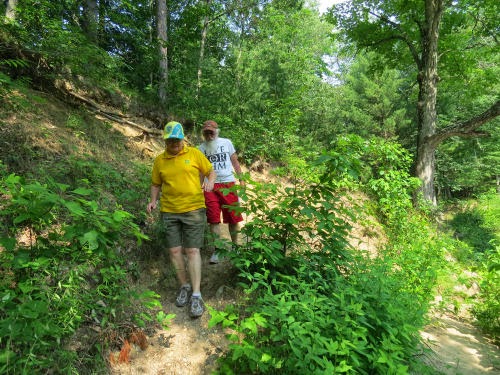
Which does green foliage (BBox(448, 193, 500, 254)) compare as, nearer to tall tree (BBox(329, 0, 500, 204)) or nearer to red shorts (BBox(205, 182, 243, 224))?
tall tree (BBox(329, 0, 500, 204))

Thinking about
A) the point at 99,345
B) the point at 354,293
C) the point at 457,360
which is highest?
the point at 354,293

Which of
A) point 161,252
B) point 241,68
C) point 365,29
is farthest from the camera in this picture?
point 365,29

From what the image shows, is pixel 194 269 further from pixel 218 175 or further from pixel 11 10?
pixel 11 10

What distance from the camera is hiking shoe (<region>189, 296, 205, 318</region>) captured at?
2.83 meters

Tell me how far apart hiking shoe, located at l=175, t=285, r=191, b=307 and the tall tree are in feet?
25.2

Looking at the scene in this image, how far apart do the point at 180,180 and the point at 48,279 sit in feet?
4.51

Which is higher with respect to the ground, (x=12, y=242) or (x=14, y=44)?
(x=14, y=44)

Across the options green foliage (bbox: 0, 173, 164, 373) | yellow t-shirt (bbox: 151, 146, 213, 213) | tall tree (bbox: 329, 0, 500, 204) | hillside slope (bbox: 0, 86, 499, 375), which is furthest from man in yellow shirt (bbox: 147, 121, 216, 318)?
tall tree (bbox: 329, 0, 500, 204)

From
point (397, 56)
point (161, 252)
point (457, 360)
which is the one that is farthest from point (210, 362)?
point (397, 56)

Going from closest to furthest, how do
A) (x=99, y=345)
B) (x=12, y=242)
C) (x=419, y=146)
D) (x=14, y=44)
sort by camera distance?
1. (x=12, y=242)
2. (x=99, y=345)
3. (x=14, y=44)
4. (x=419, y=146)

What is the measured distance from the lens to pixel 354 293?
92.1 inches

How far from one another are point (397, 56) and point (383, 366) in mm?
11396

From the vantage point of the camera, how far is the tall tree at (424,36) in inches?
311

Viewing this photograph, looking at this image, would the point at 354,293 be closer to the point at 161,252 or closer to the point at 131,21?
the point at 161,252
